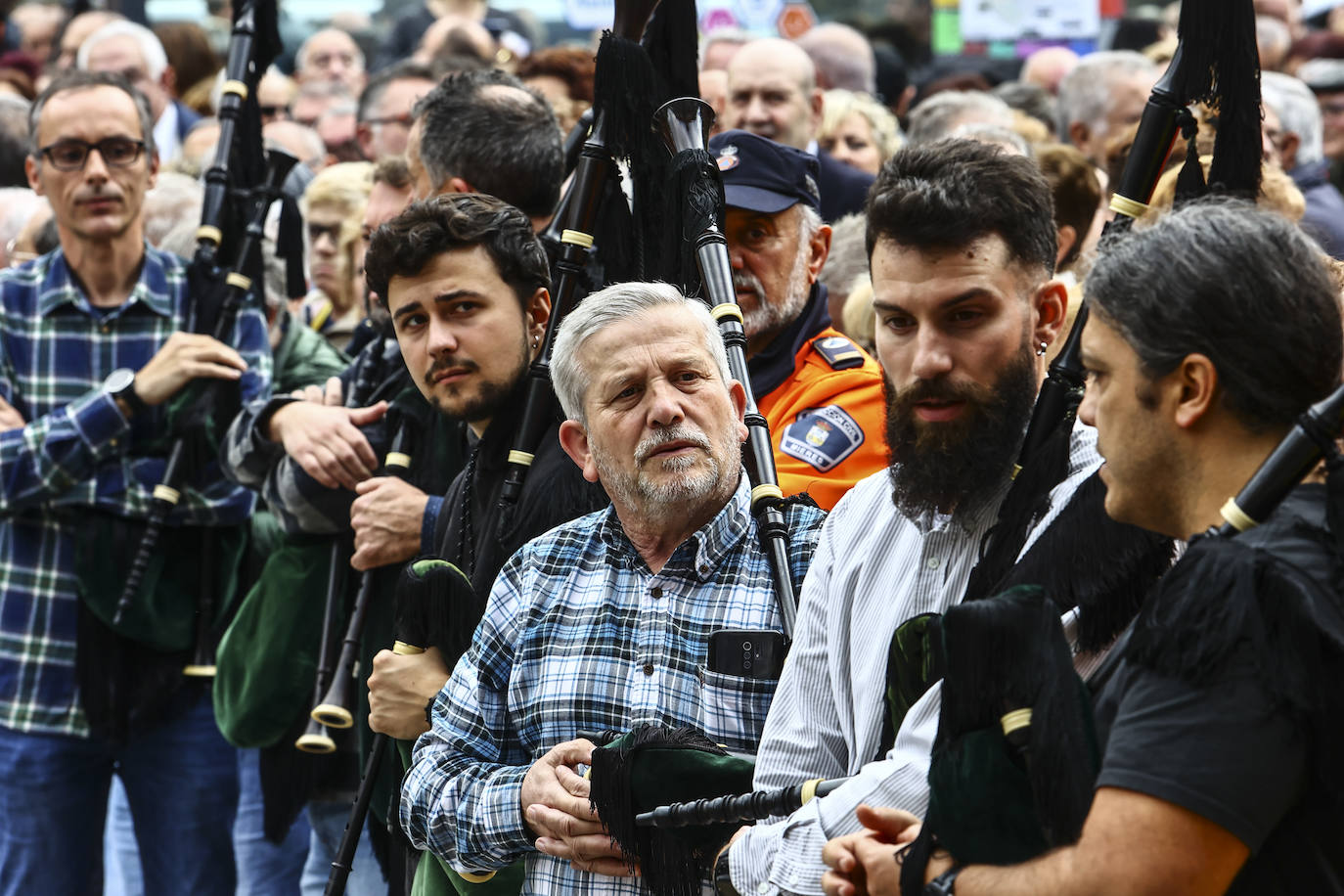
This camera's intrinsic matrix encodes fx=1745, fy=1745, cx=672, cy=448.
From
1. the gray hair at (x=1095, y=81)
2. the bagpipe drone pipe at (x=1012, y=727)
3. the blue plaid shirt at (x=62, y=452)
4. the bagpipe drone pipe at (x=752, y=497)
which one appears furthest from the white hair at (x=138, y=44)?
the bagpipe drone pipe at (x=1012, y=727)

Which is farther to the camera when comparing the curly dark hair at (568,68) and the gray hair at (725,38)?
the gray hair at (725,38)

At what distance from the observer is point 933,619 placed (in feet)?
7.76

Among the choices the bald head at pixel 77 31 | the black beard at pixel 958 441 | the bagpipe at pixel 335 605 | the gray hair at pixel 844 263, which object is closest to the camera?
the black beard at pixel 958 441

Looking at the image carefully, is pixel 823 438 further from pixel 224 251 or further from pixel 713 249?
pixel 224 251

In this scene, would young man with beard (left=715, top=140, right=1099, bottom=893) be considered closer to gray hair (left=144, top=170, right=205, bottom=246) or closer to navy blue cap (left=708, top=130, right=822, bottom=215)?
navy blue cap (left=708, top=130, right=822, bottom=215)

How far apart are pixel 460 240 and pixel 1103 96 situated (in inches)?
146

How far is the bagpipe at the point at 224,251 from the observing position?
16.0 feet

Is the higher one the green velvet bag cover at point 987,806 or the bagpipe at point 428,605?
the green velvet bag cover at point 987,806

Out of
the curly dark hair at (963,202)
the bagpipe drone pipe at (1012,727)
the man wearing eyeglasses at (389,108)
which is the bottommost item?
the man wearing eyeglasses at (389,108)

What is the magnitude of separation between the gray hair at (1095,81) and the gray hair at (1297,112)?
78 centimetres

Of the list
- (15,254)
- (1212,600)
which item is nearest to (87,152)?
(15,254)

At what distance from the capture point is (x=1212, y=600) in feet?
6.35

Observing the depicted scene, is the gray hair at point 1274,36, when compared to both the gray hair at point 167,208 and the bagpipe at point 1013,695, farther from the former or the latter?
the bagpipe at point 1013,695

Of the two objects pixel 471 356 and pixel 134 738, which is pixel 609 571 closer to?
pixel 471 356
